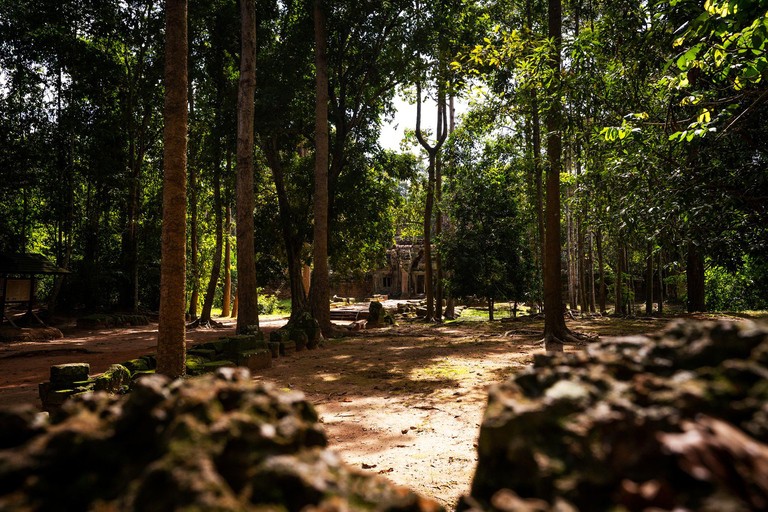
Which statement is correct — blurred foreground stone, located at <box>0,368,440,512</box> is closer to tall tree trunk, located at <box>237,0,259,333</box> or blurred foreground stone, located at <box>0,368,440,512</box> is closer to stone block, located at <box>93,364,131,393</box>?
stone block, located at <box>93,364,131,393</box>

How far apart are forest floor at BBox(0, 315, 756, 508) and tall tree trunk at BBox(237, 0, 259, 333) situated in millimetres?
1801

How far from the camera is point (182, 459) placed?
0.91 meters

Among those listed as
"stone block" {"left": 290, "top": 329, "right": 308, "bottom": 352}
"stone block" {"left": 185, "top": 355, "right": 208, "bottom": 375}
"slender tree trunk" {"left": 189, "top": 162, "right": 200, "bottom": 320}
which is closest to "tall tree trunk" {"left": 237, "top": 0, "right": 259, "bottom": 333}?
"stone block" {"left": 290, "top": 329, "right": 308, "bottom": 352}

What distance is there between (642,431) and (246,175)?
33.5 ft

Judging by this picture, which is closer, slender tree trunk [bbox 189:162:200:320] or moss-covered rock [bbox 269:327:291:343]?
moss-covered rock [bbox 269:327:291:343]

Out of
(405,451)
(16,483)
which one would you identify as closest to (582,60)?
(405,451)

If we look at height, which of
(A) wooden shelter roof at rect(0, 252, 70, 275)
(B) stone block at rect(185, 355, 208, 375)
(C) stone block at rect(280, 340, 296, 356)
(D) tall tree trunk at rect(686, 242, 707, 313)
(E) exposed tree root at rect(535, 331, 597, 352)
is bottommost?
(C) stone block at rect(280, 340, 296, 356)

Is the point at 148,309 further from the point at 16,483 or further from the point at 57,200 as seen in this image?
the point at 16,483

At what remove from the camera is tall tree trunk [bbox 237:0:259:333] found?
9883mm

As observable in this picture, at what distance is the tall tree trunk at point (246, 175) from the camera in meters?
9.88

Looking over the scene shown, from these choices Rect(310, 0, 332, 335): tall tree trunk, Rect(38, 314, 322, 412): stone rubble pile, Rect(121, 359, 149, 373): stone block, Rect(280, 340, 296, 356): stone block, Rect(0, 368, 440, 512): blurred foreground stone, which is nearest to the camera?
Rect(0, 368, 440, 512): blurred foreground stone

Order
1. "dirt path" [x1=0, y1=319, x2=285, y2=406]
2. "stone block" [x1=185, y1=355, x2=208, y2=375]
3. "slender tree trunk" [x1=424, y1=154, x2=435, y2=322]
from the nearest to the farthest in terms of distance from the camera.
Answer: "stone block" [x1=185, y1=355, x2=208, y2=375]
"dirt path" [x1=0, y1=319, x2=285, y2=406]
"slender tree trunk" [x1=424, y1=154, x2=435, y2=322]

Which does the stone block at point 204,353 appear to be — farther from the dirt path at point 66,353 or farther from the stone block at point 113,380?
the dirt path at point 66,353

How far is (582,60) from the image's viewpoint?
6211 mm
